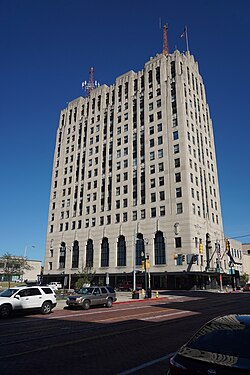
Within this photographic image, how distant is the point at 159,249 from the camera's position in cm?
6094

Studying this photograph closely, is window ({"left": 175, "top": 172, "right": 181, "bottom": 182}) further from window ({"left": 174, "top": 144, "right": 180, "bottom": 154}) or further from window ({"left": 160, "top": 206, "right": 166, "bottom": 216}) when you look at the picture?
window ({"left": 160, "top": 206, "right": 166, "bottom": 216})

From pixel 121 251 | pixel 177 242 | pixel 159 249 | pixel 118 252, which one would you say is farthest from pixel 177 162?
pixel 118 252

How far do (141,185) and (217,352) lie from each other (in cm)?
6359

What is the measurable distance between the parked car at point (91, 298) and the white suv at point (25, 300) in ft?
10.2

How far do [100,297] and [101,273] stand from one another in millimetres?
42795

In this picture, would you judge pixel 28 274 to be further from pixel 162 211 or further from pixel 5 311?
pixel 5 311

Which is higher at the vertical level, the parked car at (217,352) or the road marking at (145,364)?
the parked car at (217,352)

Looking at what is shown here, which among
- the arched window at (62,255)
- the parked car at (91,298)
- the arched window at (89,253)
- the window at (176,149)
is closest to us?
the parked car at (91,298)

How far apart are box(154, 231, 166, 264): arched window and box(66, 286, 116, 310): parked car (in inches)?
1342

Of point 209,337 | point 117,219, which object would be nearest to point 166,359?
point 209,337

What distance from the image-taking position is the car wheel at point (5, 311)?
1773cm

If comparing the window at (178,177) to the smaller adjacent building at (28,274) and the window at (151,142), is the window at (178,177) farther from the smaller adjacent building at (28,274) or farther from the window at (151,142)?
the smaller adjacent building at (28,274)

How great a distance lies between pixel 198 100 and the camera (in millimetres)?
77438

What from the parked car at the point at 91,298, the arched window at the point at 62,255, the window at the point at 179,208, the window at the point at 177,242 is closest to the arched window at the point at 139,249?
the window at the point at 177,242
